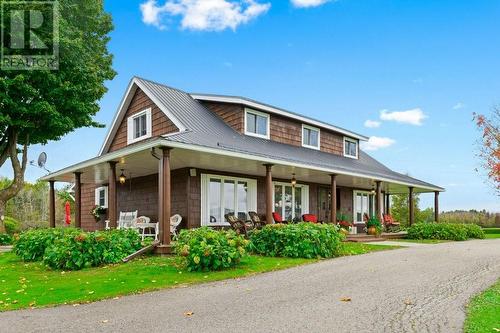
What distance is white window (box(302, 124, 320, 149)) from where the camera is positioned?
20.2 m

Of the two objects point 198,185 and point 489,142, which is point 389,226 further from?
point 198,185

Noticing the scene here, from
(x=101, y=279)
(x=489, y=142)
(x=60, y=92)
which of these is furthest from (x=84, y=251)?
(x=489, y=142)

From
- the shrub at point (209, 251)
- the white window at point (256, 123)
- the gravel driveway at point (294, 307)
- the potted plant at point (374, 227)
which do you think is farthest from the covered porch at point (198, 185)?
the gravel driveway at point (294, 307)

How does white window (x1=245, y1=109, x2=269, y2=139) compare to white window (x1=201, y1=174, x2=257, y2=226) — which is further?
white window (x1=245, y1=109, x2=269, y2=139)

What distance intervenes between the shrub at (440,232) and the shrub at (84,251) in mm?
Answer: 13942

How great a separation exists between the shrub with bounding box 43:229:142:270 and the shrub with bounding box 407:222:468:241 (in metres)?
13.9

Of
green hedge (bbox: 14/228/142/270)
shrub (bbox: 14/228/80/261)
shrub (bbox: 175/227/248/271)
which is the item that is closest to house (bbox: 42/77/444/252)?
green hedge (bbox: 14/228/142/270)

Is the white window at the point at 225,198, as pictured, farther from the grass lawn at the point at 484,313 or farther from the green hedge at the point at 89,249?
the grass lawn at the point at 484,313

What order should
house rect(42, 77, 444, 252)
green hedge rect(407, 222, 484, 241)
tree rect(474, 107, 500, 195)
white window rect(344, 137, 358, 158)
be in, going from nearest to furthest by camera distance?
house rect(42, 77, 444, 252) → green hedge rect(407, 222, 484, 241) → white window rect(344, 137, 358, 158) → tree rect(474, 107, 500, 195)

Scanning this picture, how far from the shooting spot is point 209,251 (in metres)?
8.84

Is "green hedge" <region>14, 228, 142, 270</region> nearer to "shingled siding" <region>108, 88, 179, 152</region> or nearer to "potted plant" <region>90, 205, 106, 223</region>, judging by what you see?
"shingled siding" <region>108, 88, 179, 152</region>

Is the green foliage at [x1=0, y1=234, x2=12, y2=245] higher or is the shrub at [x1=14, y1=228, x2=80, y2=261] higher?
the shrub at [x1=14, y1=228, x2=80, y2=261]

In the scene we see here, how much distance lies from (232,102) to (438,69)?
402 inches

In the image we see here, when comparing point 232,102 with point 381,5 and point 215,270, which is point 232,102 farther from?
point 215,270
